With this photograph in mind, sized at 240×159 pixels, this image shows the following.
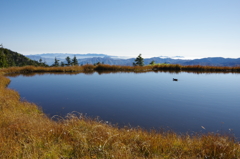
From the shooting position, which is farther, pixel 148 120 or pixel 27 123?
pixel 148 120

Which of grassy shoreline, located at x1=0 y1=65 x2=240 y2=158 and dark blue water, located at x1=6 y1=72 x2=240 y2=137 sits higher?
grassy shoreline, located at x1=0 y1=65 x2=240 y2=158

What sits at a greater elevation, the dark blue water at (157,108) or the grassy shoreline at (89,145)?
the grassy shoreline at (89,145)

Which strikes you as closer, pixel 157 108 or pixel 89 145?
pixel 89 145

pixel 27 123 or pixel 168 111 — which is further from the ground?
pixel 27 123

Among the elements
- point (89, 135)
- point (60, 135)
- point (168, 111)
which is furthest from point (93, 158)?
point (168, 111)

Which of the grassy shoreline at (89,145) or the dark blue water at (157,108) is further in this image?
the dark blue water at (157,108)

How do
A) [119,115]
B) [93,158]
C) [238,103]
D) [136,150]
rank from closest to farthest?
[93,158] → [136,150] → [119,115] → [238,103]

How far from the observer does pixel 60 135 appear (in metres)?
5.02

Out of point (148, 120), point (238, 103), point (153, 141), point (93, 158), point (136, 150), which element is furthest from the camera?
point (238, 103)

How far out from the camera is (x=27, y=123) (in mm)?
5734

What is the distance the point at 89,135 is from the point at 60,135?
96cm

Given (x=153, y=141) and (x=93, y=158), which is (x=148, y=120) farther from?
(x=93, y=158)

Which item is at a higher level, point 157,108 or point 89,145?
point 89,145

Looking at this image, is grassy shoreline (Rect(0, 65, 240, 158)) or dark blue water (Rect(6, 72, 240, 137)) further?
dark blue water (Rect(6, 72, 240, 137))
